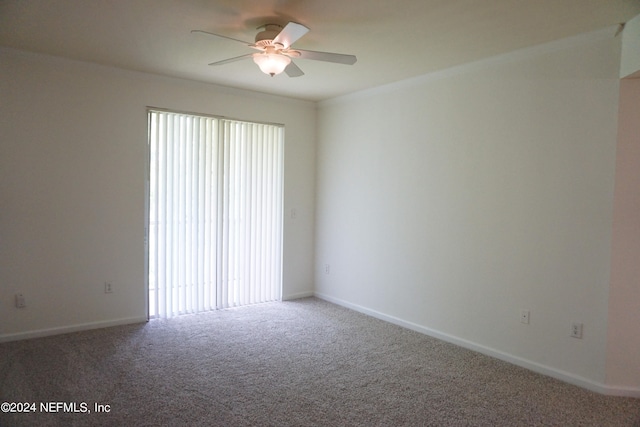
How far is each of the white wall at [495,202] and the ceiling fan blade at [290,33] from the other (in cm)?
194

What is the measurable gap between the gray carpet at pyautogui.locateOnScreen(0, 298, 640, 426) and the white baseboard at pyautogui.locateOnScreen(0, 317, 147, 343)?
0.11m

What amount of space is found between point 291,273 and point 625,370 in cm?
364

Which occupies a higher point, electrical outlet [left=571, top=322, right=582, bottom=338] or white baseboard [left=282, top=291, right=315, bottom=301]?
electrical outlet [left=571, top=322, right=582, bottom=338]

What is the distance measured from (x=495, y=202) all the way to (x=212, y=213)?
3.00 metres

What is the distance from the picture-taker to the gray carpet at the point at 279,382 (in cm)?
264

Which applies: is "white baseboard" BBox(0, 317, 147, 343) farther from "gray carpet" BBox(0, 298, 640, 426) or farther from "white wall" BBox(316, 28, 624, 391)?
"white wall" BBox(316, 28, 624, 391)

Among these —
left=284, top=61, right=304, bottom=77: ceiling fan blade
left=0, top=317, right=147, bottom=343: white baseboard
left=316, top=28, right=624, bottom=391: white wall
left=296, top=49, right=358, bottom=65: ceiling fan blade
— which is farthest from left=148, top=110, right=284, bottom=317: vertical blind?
left=296, top=49, right=358, bottom=65: ceiling fan blade

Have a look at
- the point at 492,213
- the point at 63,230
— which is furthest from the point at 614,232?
the point at 63,230

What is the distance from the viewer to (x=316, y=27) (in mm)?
3018

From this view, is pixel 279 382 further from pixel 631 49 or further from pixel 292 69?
pixel 631 49

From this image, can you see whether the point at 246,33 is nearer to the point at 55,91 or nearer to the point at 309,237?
the point at 55,91

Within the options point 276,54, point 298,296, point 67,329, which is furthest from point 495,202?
point 67,329

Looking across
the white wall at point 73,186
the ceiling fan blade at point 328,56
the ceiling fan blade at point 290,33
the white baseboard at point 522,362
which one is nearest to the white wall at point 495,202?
the white baseboard at point 522,362

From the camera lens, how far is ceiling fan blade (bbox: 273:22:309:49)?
2.46m
